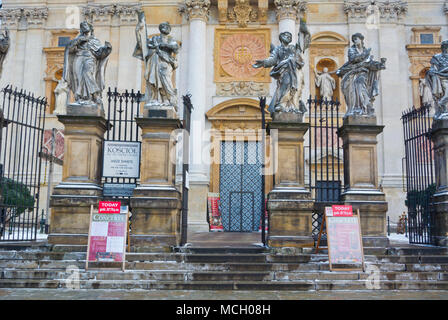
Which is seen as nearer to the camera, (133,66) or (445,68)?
(445,68)

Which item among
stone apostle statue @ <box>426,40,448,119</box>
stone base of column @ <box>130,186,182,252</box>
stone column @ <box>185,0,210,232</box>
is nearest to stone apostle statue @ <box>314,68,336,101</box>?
stone column @ <box>185,0,210,232</box>

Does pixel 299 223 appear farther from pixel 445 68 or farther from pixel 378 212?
pixel 445 68

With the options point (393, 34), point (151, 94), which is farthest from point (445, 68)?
point (393, 34)

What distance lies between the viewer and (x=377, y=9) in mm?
24078

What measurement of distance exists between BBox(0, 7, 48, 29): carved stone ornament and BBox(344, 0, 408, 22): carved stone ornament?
50.7 ft

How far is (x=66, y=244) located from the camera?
1020 cm

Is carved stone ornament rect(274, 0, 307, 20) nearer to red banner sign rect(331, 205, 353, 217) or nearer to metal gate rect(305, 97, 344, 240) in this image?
metal gate rect(305, 97, 344, 240)

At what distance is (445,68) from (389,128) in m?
11.8

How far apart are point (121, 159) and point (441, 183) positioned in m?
7.41

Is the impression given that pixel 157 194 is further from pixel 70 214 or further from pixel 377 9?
pixel 377 9

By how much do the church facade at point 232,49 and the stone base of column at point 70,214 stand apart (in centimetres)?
1189

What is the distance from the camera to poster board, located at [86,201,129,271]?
29.5ft

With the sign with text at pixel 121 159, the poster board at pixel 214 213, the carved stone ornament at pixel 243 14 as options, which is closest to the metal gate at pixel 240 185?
the poster board at pixel 214 213
